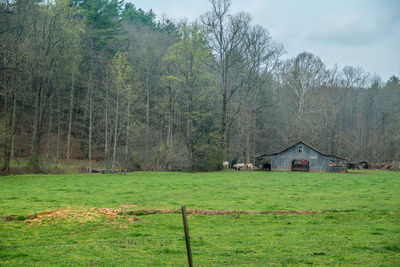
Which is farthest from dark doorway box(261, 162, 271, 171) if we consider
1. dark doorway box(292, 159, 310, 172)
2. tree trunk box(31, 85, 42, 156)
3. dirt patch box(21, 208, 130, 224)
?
dirt patch box(21, 208, 130, 224)

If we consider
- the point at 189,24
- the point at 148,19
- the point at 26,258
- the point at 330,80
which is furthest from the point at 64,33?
the point at 330,80

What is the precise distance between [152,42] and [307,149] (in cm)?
3021

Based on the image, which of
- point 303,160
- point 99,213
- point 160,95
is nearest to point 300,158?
point 303,160

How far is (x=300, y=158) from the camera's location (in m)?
57.0

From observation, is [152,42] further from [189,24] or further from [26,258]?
[26,258]

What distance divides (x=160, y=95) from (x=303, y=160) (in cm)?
2391

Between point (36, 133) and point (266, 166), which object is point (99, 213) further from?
point (266, 166)

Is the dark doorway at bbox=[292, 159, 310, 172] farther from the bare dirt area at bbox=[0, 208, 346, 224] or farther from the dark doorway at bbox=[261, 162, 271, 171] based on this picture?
the bare dirt area at bbox=[0, 208, 346, 224]

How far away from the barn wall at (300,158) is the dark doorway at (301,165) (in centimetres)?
59

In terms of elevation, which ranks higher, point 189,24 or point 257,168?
point 189,24

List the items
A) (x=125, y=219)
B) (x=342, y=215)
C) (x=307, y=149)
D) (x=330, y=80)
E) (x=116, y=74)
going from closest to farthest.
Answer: (x=125, y=219) → (x=342, y=215) → (x=116, y=74) → (x=307, y=149) → (x=330, y=80)

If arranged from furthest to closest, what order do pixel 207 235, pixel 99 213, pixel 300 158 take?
1. pixel 300 158
2. pixel 99 213
3. pixel 207 235

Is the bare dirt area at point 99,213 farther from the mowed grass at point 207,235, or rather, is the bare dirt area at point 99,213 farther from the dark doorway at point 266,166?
the dark doorway at point 266,166

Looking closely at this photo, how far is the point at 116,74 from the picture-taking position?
45.6 meters
